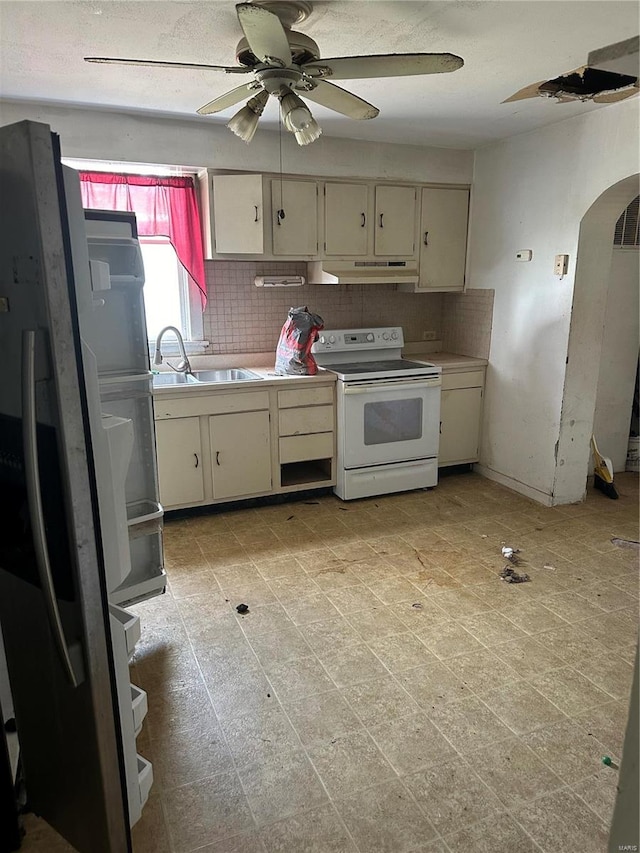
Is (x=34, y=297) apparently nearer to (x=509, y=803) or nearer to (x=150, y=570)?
(x=150, y=570)

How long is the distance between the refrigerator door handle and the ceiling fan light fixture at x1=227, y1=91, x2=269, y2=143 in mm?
1563

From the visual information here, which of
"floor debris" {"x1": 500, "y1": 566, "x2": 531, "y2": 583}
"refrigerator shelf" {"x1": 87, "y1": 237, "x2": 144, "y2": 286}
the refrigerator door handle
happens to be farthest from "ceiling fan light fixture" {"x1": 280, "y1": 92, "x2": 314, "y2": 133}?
"floor debris" {"x1": 500, "y1": 566, "x2": 531, "y2": 583}

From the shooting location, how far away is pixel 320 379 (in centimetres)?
392

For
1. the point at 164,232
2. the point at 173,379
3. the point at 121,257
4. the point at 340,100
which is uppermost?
the point at 340,100

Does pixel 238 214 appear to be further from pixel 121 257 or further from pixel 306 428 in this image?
pixel 121 257

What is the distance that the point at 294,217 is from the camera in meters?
3.90

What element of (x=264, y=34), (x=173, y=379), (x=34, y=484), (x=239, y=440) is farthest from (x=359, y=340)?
(x=34, y=484)

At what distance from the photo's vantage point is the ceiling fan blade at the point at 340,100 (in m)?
2.21

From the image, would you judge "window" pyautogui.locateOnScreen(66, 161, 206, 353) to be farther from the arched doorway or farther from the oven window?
the arched doorway

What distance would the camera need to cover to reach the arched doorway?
3521 mm

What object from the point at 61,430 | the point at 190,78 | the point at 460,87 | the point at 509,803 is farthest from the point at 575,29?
the point at 509,803

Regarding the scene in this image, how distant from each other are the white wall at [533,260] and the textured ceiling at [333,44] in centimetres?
30

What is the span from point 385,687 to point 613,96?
3124 millimetres

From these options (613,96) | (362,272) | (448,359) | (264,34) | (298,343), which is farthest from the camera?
(448,359)
